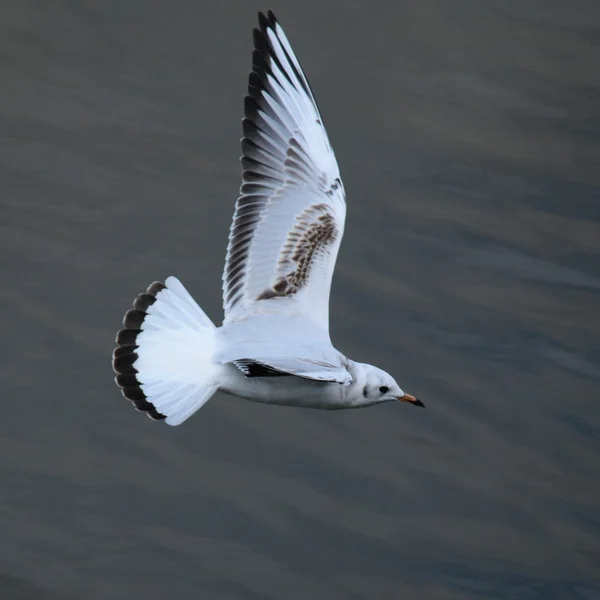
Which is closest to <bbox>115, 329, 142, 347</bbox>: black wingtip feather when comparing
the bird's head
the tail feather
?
the tail feather

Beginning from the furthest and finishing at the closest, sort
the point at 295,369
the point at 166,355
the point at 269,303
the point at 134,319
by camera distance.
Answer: the point at 269,303 → the point at 134,319 → the point at 166,355 → the point at 295,369

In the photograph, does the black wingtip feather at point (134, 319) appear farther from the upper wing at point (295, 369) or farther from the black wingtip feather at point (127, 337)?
the upper wing at point (295, 369)

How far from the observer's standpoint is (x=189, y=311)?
23.6 feet

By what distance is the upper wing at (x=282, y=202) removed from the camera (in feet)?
24.5

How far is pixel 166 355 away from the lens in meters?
7.00

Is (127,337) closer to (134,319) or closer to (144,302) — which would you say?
(134,319)

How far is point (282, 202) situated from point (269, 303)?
0.63m

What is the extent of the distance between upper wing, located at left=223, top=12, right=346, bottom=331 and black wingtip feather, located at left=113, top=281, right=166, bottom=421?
0.48m

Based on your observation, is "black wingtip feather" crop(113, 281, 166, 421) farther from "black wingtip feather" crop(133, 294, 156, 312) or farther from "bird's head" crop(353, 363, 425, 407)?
"bird's head" crop(353, 363, 425, 407)

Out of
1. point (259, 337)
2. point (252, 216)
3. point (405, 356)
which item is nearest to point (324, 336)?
point (259, 337)

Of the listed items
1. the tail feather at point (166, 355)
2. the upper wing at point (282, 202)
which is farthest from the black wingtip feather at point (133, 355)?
the upper wing at point (282, 202)

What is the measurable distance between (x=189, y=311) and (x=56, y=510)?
138 centimetres

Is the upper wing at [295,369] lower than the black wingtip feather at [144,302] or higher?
lower

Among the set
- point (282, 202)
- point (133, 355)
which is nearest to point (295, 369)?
point (133, 355)
